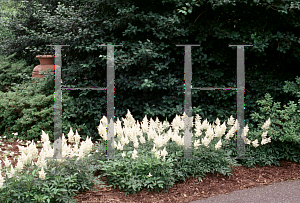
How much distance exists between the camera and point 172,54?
548 centimetres

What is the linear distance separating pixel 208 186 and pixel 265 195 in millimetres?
699

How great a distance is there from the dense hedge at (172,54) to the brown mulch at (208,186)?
1.28 meters

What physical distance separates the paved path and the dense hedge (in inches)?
67.7

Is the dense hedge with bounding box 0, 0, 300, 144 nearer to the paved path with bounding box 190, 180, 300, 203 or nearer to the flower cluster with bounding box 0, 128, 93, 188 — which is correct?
the paved path with bounding box 190, 180, 300, 203

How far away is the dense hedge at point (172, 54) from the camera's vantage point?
4.99 meters

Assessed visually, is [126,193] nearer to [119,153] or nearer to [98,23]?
[119,153]

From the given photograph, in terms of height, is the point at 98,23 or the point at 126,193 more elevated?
the point at 98,23

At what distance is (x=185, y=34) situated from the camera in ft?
17.3

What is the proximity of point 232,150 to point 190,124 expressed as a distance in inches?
30.8

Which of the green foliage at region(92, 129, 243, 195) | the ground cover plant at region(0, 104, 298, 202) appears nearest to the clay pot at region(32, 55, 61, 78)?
the ground cover plant at region(0, 104, 298, 202)

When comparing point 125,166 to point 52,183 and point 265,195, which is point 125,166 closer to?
point 52,183

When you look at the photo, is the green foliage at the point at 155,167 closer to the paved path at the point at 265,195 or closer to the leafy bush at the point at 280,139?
the paved path at the point at 265,195

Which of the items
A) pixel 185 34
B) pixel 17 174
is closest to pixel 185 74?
pixel 185 34

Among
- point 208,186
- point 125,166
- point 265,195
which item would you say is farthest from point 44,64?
point 265,195
